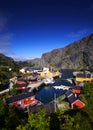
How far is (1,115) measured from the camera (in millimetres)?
23750

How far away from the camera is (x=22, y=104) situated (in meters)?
42.1

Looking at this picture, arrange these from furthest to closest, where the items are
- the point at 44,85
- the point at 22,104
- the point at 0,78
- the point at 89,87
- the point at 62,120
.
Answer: the point at 44,85
the point at 0,78
the point at 89,87
the point at 22,104
the point at 62,120

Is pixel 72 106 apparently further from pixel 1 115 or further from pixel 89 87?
pixel 1 115

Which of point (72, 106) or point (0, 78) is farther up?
point (0, 78)

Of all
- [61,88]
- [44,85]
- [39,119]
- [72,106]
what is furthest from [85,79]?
[39,119]

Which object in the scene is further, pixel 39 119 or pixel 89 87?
pixel 89 87

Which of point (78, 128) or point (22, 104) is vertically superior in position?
point (78, 128)

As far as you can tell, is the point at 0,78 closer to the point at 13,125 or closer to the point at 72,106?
the point at 72,106

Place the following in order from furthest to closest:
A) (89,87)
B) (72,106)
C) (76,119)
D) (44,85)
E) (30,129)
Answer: (44,85) → (89,87) → (72,106) → (76,119) → (30,129)

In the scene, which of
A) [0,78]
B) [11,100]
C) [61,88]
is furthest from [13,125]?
[0,78]

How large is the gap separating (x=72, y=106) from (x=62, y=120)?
19.5m

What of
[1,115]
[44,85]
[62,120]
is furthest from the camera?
[44,85]

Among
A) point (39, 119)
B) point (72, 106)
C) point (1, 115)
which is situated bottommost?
point (72, 106)

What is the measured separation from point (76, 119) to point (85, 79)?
196 feet
